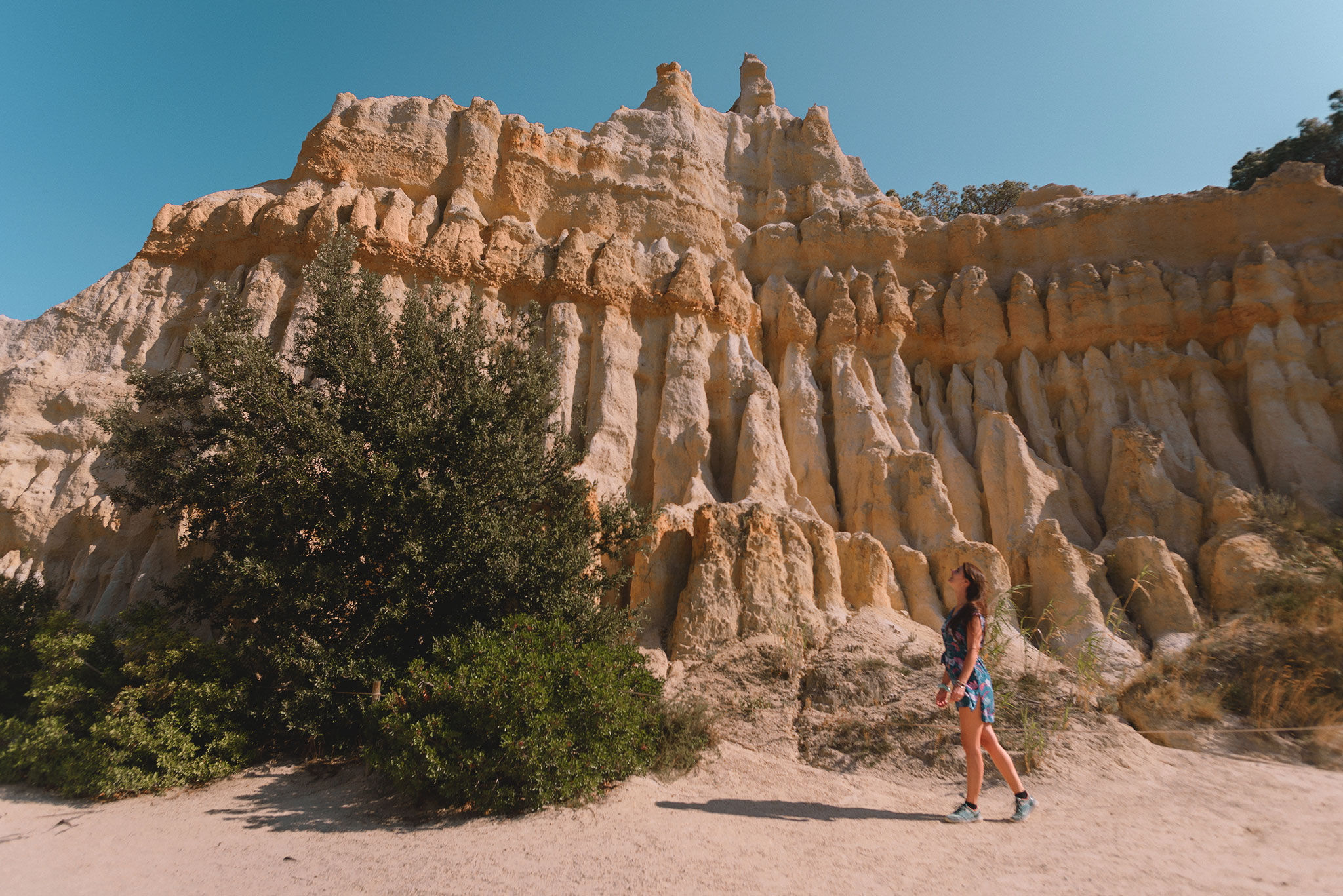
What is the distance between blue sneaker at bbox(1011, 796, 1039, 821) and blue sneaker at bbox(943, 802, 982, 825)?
32cm

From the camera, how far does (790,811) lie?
5.95m

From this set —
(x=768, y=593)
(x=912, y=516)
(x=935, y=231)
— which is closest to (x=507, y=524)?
(x=768, y=593)

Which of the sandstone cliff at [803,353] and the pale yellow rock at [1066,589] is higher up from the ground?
the sandstone cliff at [803,353]

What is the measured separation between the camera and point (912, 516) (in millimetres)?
15117

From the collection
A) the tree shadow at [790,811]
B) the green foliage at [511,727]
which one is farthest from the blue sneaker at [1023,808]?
the green foliage at [511,727]

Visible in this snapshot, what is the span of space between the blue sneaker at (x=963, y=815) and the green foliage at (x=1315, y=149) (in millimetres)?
29387

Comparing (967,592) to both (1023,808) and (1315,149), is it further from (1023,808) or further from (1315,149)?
(1315,149)

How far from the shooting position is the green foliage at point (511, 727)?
19.1ft

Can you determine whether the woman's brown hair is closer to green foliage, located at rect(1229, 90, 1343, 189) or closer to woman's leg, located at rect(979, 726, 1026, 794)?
woman's leg, located at rect(979, 726, 1026, 794)

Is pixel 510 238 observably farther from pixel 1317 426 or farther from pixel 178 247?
pixel 1317 426

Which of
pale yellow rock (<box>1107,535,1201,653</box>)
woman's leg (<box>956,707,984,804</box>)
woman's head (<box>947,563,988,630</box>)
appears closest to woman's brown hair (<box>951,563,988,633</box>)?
woman's head (<box>947,563,988,630</box>)

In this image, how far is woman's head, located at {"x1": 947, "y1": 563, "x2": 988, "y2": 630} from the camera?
543 centimetres

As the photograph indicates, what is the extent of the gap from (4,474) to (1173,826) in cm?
1831

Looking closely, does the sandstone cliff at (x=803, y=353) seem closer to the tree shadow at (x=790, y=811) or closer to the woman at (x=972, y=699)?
the tree shadow at (x=790, y=811)
